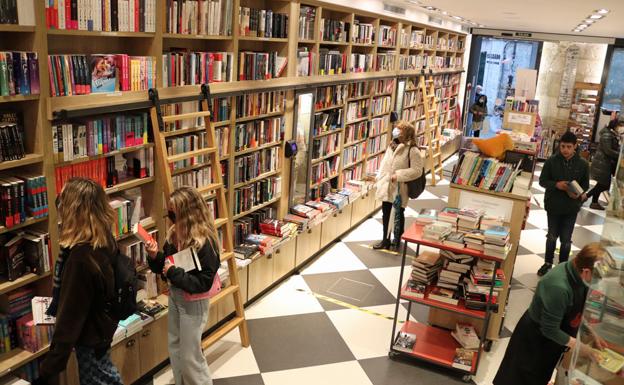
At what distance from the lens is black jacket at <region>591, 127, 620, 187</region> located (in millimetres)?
8484

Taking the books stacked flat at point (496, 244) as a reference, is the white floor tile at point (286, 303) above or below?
below

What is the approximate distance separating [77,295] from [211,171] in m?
1.87

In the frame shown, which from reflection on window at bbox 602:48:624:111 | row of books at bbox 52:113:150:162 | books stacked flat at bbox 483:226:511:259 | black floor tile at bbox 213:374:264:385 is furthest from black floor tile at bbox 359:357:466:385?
reflection on window at bbox 602:48:624:111

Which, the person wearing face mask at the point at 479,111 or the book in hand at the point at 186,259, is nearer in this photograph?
the book in hand at the point at 186,259

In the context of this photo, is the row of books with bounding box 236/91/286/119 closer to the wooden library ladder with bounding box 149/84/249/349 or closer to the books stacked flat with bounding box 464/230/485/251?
the wooden library ladder with bounding box 149/84/249/349

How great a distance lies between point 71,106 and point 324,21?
11.4 ft

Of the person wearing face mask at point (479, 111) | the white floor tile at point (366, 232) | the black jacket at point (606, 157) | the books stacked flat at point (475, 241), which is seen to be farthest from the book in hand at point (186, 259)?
the person wearing face mask at point (479, 111)

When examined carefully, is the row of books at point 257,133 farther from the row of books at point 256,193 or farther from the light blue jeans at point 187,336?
the light blue jeans at point 187,336

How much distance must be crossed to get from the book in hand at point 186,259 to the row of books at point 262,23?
216 centimetres

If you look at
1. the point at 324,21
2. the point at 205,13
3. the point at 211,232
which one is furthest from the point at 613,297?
the point at 324,21

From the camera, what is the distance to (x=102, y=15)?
10.5 ft

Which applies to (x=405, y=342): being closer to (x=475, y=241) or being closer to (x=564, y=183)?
(x=475, y=241)

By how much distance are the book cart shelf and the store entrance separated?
6.46 m

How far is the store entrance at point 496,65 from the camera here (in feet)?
45.0
